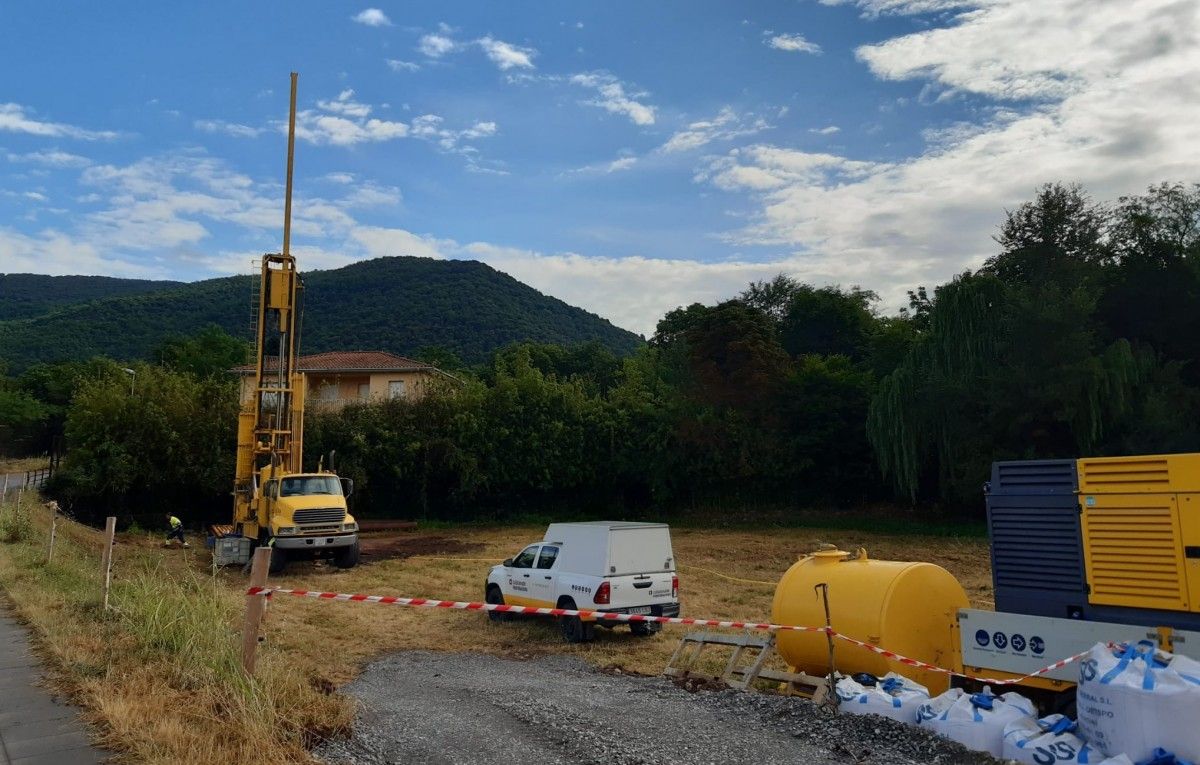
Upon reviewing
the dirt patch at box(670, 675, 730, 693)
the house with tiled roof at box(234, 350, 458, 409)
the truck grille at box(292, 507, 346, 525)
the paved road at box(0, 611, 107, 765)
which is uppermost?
the house with tiled roof at box(234, 350, 458, 409)

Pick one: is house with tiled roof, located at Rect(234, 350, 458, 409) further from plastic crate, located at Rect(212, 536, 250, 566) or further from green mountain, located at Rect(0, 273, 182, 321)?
green mountain, located at Rect(0, 273, 182, 321)

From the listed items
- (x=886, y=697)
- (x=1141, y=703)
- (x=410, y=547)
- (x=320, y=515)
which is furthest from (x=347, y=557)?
(x=1141, y=703)

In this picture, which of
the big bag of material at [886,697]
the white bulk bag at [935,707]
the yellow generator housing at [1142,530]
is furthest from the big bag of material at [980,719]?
the yellow generator housing at [1142,530]

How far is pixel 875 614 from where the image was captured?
27.5 feet

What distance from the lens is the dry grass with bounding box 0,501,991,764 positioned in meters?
5.89

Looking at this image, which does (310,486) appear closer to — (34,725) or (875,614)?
(34,725)

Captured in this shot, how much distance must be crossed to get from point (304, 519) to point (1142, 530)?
1747 centimetres

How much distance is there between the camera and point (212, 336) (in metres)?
73.5

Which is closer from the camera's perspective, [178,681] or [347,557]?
[178,681]

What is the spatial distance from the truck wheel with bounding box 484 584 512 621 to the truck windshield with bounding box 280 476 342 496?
7.74 meters

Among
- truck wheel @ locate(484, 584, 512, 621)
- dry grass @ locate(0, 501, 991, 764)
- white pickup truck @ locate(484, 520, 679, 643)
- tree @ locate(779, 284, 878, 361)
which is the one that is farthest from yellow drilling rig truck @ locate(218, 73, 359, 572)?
tree @ locate(779, 284, 878, 361)

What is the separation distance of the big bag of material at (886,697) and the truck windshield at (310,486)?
15.9m

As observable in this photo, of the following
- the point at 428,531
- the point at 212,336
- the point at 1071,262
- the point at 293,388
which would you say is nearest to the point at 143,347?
the point at 212,336

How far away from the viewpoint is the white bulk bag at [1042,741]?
6125 mm
